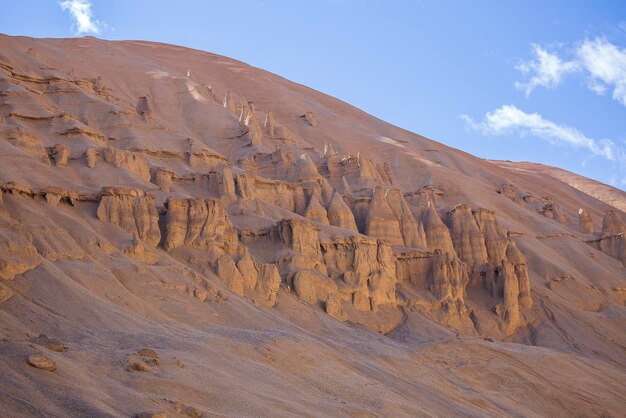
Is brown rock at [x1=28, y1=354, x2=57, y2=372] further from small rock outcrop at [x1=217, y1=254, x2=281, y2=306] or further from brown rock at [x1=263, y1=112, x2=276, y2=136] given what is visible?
brown rock at [x1=263, y1=112, x2=276, y2=136]

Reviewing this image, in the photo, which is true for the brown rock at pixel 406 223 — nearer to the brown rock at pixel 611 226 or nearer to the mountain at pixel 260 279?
the mountain at pixel 260 279

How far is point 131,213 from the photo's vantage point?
39656 millimetres

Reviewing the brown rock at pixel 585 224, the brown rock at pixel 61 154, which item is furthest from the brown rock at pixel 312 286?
the brown rock at pixel 585 224

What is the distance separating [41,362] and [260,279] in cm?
2346

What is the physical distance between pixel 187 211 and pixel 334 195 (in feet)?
50.0

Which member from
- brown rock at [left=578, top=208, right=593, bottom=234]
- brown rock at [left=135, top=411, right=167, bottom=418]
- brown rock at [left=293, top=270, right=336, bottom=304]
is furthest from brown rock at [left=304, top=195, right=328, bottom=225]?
brown rock at [left=578, top=208, right=593, bottom=234]

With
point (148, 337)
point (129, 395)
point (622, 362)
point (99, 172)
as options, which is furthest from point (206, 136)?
point (129, 395)

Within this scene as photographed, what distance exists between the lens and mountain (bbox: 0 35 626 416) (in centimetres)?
2267

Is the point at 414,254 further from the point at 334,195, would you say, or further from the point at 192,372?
the point at 192,372

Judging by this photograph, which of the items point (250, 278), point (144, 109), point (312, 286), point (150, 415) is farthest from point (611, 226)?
point (150, 415)

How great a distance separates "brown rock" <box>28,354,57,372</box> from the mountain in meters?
0.05

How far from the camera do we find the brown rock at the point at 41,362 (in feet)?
56.6

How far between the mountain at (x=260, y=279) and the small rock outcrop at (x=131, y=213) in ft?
0.33

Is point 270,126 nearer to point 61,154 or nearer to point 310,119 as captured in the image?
point 310,119
